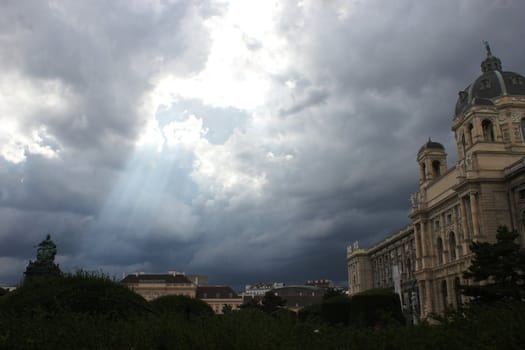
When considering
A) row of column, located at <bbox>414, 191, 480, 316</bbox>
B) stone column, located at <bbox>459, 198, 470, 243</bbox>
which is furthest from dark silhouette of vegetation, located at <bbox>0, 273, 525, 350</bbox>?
row of column, located at <bbox>414, 191, 480, 316</bbox>

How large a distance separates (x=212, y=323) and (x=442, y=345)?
A: 5.00m

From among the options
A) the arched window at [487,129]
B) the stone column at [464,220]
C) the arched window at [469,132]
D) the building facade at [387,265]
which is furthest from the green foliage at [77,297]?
the building facade at [387,265]

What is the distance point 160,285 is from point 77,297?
11932cm

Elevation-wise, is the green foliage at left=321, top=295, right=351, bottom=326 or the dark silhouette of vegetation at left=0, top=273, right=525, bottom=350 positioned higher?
the green foliage at left=321, top=295, right=351, bottom=326

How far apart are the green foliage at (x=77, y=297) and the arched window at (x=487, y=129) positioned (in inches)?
2084

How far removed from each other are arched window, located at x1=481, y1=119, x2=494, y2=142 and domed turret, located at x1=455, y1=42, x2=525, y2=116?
2.21 m

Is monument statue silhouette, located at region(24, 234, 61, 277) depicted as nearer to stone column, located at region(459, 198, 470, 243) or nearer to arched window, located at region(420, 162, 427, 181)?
stone column, located at region(459, 198, 470, 243)

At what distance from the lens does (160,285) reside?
429 feet

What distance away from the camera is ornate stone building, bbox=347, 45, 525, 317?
52.6m

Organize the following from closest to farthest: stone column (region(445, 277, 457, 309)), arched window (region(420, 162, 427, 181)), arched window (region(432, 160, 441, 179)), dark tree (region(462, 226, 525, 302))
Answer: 1. dark tree (region(462, 226, 525, 302))
2. stone column (region(445, 277, 457, 309))
3. arched window (region(420, 162, 427, 181))
4. arched window (region(432, 160, 441, 179))

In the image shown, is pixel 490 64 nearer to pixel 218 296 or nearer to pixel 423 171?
pixel 423 171

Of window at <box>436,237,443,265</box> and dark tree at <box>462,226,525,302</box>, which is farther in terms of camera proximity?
window at <box>436,237,443,265</box>

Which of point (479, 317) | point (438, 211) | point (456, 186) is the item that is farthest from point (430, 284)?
point (479, 317)

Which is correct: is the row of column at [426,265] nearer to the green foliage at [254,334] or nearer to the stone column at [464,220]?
the stone column at [464,220]
